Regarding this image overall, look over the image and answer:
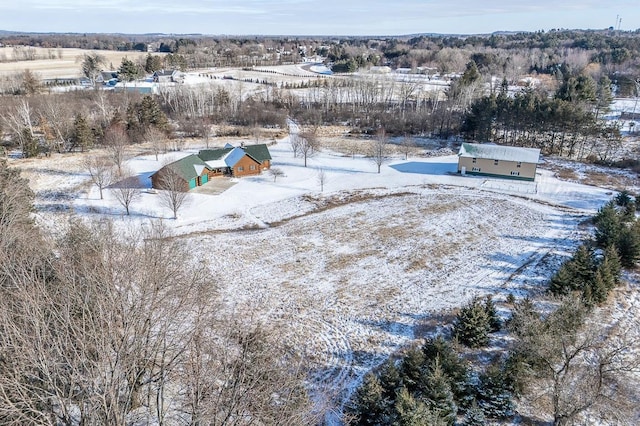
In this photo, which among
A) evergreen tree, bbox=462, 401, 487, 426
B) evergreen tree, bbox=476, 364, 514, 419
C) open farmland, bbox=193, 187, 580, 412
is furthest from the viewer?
open farmland, bbox=193, 187, 580, 412

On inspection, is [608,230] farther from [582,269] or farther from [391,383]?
A: [391,383]

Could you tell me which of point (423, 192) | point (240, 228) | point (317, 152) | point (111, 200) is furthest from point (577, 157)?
point (111, 200)

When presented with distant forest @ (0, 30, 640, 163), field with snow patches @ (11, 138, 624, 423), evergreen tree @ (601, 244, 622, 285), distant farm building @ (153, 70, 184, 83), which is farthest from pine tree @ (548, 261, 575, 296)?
distant farm building @ (153, 70, 184, 83)

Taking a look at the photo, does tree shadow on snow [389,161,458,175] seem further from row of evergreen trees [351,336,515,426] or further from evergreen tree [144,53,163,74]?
evergreen tree [144,53,163,74]

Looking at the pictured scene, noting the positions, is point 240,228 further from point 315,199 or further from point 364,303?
point 364,303

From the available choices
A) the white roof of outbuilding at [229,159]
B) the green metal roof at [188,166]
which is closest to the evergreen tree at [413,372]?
the green metal roof at [188,166]

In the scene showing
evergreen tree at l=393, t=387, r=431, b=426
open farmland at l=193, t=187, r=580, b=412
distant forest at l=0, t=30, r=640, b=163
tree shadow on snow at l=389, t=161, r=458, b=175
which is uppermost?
distant forest at l=0, t=30, r=640, b=163

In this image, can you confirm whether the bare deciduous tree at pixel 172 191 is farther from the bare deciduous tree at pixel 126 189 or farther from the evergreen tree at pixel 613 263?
the evergreen tree at pixel 613 263
